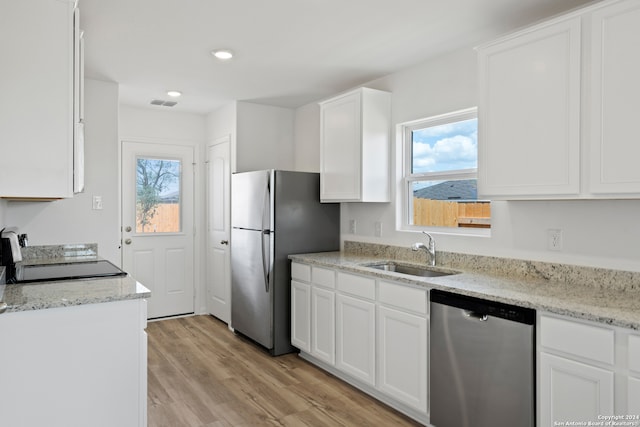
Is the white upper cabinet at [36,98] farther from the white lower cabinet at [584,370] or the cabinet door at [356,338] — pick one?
the white lower cabinet at [584,370]

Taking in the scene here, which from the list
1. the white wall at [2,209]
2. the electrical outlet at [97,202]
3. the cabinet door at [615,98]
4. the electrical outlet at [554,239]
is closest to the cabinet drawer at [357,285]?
the electrical outlet at [554,239]

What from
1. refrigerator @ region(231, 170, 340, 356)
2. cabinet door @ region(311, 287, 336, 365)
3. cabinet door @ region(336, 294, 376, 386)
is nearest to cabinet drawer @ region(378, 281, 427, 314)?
cabinet door @ region(336, 294, 376, 386)

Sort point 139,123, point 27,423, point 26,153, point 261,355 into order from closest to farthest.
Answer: point 27,423 → point 26,153 → point 261,355 → point 139,123

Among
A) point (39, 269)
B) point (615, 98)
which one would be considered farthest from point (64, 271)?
point (615, 98)

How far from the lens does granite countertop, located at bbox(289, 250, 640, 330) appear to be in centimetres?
182

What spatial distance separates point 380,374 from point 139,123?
373cm

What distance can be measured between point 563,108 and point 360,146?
5.10ft

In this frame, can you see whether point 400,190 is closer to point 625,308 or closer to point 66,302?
point 625,308

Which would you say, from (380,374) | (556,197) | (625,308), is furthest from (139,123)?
(625,308)

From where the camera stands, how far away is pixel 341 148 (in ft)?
12.0

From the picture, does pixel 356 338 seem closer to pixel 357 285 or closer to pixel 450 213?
pixel 357 285

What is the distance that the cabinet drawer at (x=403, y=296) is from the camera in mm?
2541

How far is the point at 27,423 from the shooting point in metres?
1.85

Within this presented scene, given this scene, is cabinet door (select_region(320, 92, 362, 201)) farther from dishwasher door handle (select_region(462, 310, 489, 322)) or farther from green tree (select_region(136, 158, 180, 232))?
green tree (select_region(136, 158, 180, 232))
